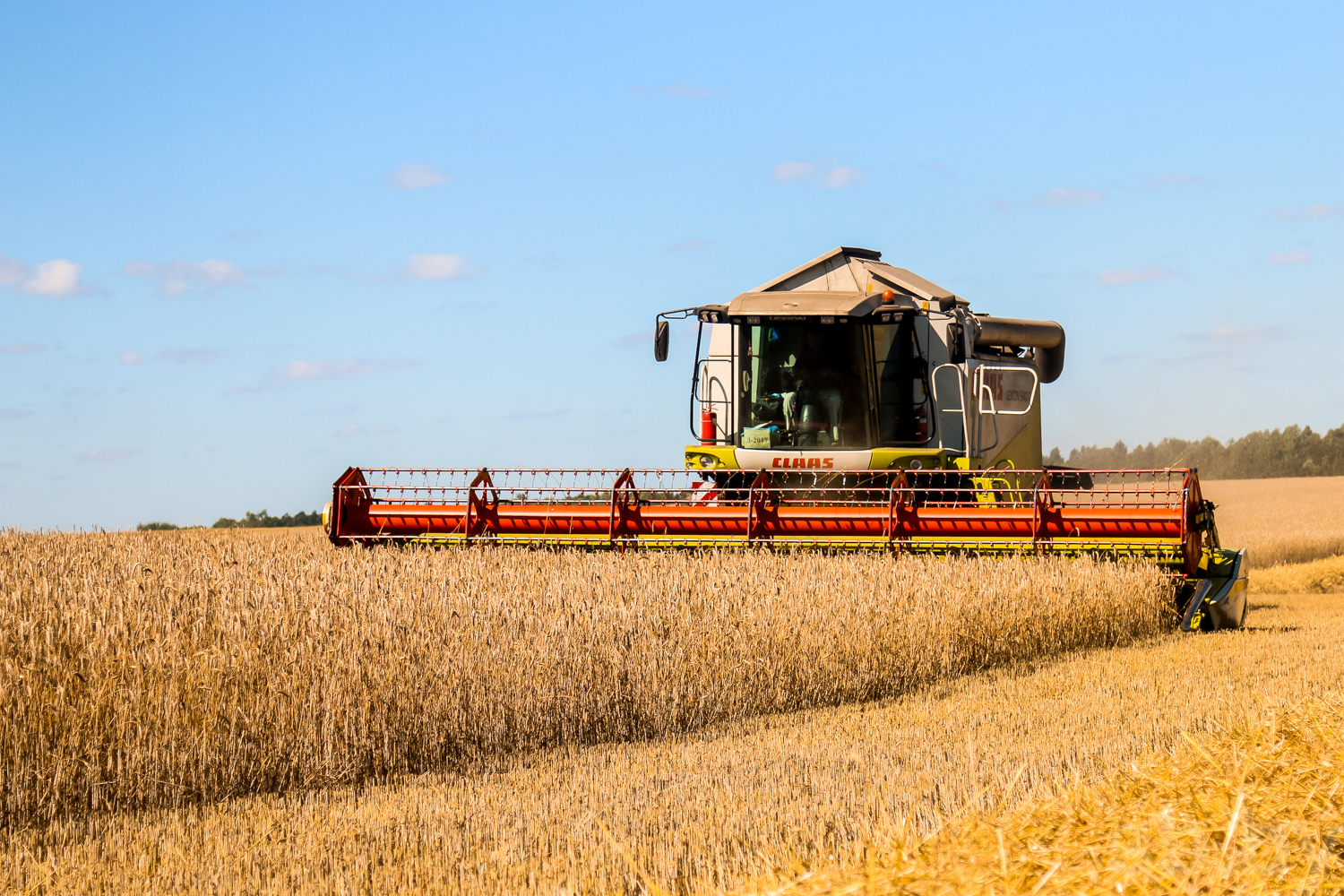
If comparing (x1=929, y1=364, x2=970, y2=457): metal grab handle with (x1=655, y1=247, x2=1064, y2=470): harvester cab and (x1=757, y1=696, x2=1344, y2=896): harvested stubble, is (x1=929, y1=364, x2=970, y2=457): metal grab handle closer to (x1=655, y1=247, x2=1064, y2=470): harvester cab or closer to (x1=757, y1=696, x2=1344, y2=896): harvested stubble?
(x1=655, y1=247, x2=1064, y2=470): harvester cab

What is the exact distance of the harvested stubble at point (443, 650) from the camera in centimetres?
427

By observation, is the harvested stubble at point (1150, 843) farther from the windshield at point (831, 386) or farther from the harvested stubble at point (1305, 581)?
the harvested stubble at point (1305, 581)

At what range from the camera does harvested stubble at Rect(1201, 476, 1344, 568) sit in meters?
18.5

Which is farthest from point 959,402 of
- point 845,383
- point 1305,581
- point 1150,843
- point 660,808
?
point 1150,843

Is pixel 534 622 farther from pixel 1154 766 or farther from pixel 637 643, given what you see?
pixel 1154 766

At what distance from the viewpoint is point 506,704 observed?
514cm

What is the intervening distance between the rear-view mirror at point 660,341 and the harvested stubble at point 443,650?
226cm

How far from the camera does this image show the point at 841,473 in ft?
32.4

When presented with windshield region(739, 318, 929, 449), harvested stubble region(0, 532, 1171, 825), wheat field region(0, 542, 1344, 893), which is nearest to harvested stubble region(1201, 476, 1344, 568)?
windshield region(739, 318, 929, 449)

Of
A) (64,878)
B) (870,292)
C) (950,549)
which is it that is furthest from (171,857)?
(870,292)

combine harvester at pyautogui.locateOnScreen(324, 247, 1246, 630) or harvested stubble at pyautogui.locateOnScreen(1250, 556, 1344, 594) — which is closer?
combine harvester at pyautogui.locateOnScreen(324, 247, 1246, 630)

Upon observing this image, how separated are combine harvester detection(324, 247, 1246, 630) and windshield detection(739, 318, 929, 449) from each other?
11 millimetres

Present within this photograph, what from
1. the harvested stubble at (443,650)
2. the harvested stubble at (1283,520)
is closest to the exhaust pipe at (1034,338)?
the harvested stubble at (443,650)

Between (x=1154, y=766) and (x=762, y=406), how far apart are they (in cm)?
717
